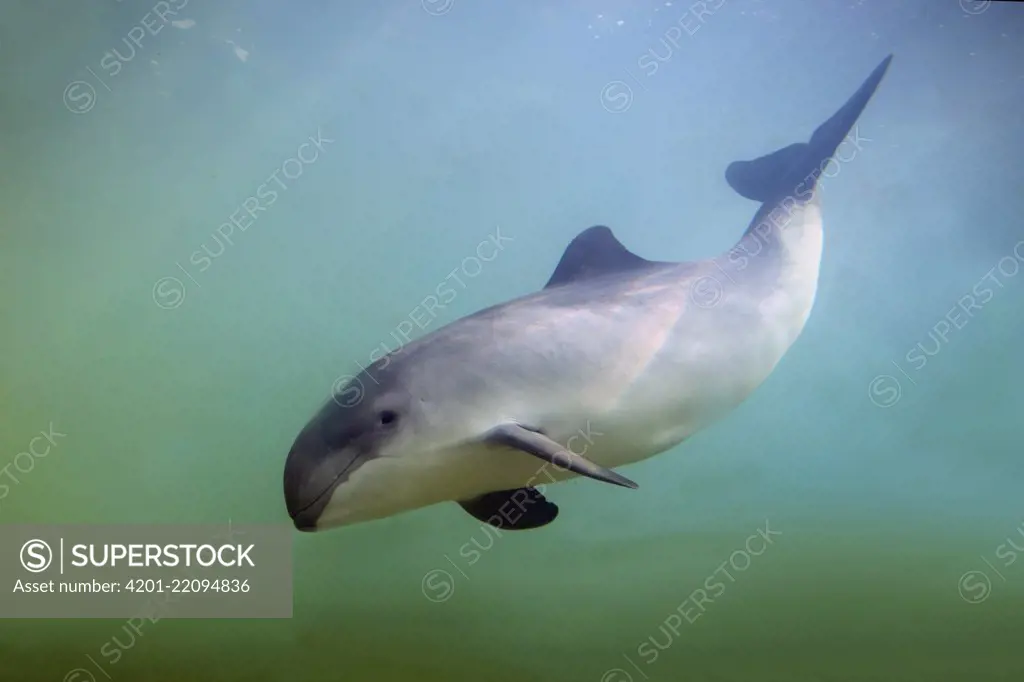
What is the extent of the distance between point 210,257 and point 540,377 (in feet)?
14.4

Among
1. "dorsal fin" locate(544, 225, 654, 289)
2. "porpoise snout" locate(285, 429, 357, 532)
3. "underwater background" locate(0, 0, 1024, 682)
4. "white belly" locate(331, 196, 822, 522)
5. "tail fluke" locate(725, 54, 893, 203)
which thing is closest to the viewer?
"porpoise snout" locate(285, 429, 357, 532)

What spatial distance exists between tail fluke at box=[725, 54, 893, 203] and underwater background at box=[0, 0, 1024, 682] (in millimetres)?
2501

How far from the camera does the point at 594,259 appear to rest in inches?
190

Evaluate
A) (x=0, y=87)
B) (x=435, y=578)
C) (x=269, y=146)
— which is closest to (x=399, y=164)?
(x=269, y=146)

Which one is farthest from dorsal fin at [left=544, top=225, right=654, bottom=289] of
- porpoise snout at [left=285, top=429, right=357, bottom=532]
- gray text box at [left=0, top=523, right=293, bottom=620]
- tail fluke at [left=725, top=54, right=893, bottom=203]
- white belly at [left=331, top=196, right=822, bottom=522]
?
gray text box at [left=0, top=523, right=293, bottom=620]

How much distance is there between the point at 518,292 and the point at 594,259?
12.9 ft

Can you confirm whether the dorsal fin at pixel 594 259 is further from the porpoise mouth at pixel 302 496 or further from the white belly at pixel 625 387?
the porpoise mouth at pixel 302 496

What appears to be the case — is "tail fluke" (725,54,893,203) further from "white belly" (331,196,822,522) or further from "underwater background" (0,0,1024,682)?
"underwater background" (0,0,1024,682)

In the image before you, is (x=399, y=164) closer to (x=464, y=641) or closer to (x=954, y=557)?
(x=464, y=641)

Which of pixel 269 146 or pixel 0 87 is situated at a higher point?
pixel 0 87

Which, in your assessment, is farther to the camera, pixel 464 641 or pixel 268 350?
pixel 268 350

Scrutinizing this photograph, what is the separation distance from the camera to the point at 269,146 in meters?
7.41

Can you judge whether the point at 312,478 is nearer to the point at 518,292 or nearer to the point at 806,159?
the point at 806,159

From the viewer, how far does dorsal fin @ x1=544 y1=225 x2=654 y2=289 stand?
4777 mm
